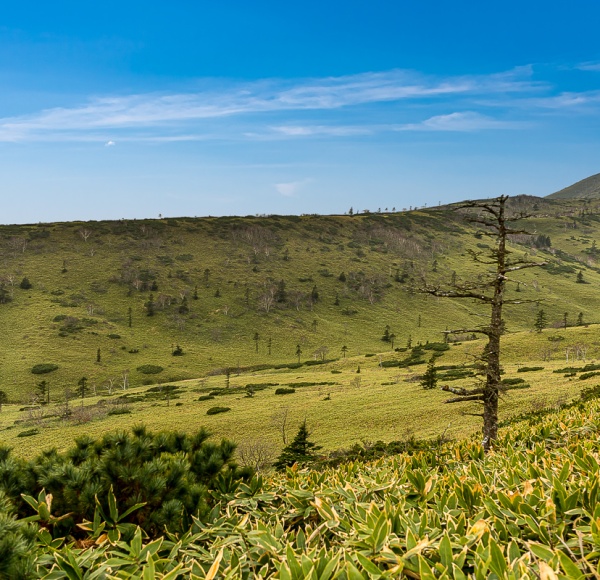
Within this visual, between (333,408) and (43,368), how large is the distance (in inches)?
2308

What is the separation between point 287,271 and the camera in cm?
13850

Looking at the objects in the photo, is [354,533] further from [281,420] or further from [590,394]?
[281,420]

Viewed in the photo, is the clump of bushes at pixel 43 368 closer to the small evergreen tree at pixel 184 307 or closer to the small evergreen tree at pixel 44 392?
the small evergreen tree at pixel 44 392

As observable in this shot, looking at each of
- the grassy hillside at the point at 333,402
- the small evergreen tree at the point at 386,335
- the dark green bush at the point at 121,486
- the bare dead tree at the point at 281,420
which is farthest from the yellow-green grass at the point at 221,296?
the dark green bush at the point at 121,486

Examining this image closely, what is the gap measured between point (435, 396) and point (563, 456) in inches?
1634

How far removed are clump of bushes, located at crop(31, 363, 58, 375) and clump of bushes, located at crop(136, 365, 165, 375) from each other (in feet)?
47.2

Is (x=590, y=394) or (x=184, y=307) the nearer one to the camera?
(x=590, y=394)

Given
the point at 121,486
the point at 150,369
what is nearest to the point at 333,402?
the point at 121,486

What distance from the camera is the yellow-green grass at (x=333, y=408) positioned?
37.5 meters

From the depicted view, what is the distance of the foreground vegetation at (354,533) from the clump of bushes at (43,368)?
84.5m

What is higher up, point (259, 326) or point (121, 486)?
point (121, 486)

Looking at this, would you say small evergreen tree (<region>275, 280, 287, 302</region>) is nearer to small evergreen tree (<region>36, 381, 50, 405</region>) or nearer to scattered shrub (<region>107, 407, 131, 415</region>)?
small evergreen tree (<region>36, 381, 50, 405</region>)

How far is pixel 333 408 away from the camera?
46219 millimetres

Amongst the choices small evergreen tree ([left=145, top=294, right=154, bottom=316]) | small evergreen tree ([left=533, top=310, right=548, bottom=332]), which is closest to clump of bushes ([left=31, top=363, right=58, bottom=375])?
small evergreen tree ([left=145, top=294, right=154, bottom=316])
